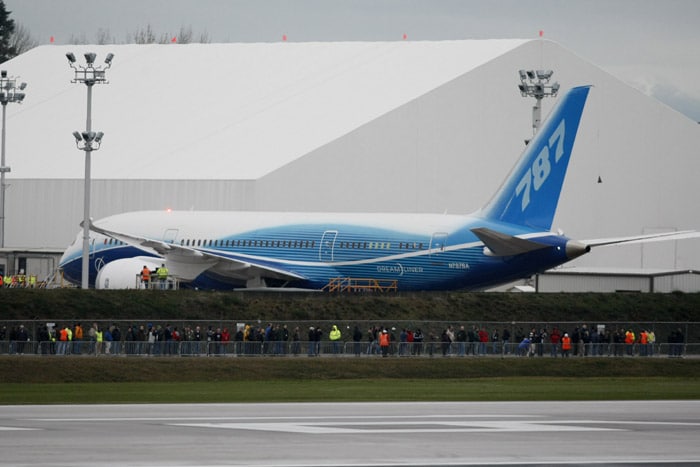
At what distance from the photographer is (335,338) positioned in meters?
48.8

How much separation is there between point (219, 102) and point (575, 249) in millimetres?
38500

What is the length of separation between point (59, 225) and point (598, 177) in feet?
104

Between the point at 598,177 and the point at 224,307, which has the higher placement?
the point at 598,177

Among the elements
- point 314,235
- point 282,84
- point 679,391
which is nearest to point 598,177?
point 282,84

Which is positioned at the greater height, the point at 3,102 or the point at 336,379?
the point at 3,102

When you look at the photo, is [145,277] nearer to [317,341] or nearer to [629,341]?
[317,341]

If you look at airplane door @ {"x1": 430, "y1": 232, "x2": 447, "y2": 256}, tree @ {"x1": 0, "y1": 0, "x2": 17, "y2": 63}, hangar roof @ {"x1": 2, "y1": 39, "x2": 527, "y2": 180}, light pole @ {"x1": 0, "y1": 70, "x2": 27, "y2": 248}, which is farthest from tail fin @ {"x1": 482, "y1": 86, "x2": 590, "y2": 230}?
tree @ {"x1": 0, "y1": 0, "x2": 17, "y2": 63}

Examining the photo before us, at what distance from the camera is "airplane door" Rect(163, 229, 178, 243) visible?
200ft

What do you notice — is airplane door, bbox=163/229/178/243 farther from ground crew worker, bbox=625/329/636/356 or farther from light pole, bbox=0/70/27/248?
ground crew worker, bbox=625/329/636/356

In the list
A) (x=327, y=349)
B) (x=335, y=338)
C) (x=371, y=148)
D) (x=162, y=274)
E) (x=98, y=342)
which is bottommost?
(x=327, y=349)

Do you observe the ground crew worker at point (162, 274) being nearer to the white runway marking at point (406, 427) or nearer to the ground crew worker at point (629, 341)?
the ground crew worker at point (629, 341)

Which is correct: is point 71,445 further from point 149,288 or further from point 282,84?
point 282,84

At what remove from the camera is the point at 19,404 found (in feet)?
A: 100

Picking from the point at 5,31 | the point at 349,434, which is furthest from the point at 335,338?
the point at 5,31
